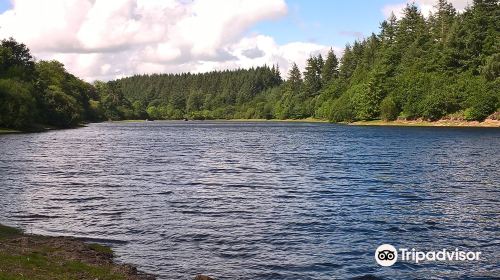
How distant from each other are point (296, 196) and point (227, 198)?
17.5ft

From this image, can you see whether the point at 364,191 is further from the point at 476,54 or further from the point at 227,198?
the point at 476,54

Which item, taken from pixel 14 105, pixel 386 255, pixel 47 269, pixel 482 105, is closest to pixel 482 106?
pixel 482 105

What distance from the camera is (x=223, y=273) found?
69.5ft

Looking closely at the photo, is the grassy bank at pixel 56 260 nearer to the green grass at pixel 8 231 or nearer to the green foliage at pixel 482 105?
the green grass at pixel 8 231

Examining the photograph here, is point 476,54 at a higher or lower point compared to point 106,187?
higher

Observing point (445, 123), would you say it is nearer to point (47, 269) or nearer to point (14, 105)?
point (14, 105)

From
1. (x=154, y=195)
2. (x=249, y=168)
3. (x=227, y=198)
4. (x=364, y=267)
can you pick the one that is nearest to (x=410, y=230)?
(x=364, y=267)

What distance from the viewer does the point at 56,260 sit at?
20.7 metres

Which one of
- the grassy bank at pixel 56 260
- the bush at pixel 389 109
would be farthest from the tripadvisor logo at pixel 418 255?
the bush at pixel 389 109

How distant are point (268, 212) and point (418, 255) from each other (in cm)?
1162

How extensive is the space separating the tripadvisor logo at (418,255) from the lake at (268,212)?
46cm

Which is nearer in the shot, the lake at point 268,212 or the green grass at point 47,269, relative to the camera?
the green grass at point 47,269

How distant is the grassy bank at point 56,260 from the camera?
18172mm

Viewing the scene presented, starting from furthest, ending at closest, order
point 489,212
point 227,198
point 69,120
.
A: point 69,120, point 227,198, point 489,212
